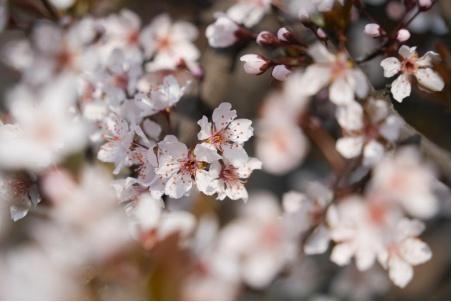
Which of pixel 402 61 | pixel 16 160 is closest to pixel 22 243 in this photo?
pixel 16 160

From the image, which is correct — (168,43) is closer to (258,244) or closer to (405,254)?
(258,244)

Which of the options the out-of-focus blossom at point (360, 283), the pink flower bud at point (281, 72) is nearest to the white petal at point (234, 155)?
the pink flower bud at point (281, 72)

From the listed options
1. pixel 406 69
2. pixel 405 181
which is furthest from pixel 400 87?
pixel 405 181

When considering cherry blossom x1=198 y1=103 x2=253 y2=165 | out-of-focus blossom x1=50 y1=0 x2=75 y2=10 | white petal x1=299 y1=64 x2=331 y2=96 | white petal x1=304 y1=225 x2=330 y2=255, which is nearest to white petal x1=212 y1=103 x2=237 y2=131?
cherry blossom x1=198 y1=103 x2=253 y2=165

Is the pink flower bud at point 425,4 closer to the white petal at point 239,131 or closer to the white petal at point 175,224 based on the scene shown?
the white petal at point 239,131

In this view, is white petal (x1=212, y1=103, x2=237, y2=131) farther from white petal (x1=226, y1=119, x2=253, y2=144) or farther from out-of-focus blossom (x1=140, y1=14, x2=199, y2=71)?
out-of-focus blossom (x1=140, y1=14, x2=199, y2=71)

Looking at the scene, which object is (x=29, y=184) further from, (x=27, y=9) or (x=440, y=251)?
(x=440, y=251)
